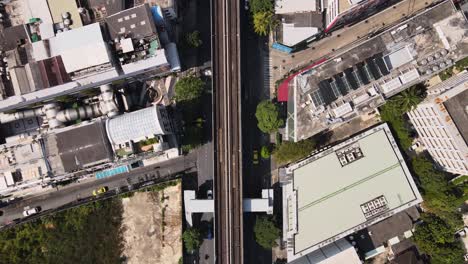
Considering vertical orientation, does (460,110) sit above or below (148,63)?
below

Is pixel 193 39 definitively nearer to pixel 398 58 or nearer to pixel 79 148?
pixel 79 148

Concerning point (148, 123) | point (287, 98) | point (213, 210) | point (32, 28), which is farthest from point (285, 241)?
point (32, 28)

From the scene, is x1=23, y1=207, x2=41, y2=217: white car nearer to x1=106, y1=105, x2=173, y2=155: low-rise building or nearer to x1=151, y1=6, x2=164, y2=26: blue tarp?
x1=106, y1=105, x2=173, y2=155: low-rise building

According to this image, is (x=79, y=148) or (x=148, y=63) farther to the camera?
(x=148, y=63)

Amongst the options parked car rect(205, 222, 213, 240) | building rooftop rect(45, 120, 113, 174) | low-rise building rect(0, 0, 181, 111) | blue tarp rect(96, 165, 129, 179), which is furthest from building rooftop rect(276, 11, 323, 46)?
blue tarp rect(96, 165, 129, 179)

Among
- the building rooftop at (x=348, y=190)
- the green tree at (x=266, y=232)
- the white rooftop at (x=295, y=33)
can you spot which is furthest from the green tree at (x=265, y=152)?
the white rooftop at (x=295, y=33)

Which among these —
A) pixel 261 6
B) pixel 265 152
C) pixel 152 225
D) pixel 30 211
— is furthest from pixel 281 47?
pixel 30 211
